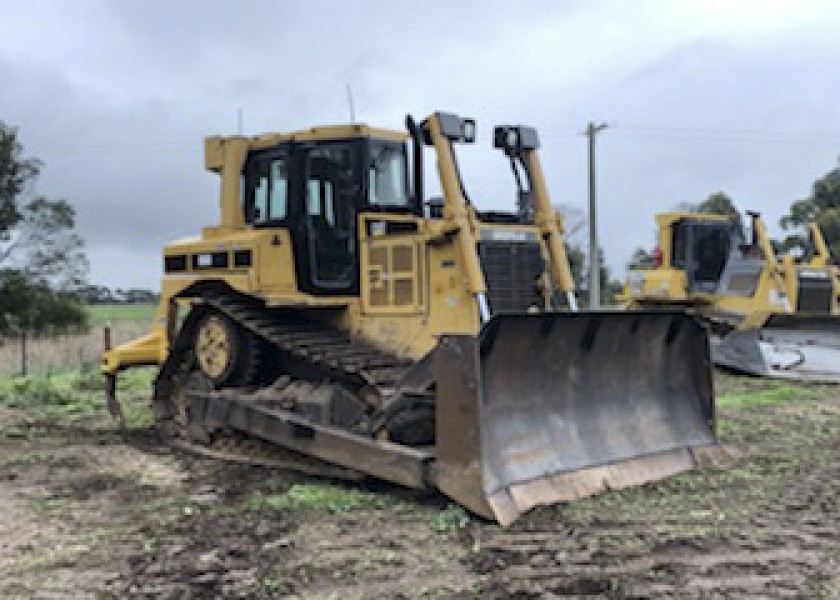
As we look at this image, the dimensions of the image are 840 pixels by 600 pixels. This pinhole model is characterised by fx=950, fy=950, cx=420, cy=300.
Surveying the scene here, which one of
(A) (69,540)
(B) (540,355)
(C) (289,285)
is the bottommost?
(A) (69,540)

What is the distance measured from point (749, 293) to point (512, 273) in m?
10.3

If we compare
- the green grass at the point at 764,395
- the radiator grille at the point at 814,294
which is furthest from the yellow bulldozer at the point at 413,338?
the radiator grille at the point at 814,294

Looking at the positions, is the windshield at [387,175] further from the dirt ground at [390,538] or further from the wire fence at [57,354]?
A: the wire fence at [57,354]

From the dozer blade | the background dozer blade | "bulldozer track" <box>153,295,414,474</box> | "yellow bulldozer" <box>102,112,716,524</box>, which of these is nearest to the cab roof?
"yellow bulldozer" <box>102,112,716,524</box>

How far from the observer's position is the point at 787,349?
13.9 metres

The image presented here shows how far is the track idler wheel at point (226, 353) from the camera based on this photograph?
838 centimetres

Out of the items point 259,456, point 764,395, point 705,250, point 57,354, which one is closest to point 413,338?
point 259,456

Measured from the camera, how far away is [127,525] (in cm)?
591

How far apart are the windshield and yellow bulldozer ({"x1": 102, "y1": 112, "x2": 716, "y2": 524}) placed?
17 mm

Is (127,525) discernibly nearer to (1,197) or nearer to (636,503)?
(636,503)

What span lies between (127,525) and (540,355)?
9.65ft

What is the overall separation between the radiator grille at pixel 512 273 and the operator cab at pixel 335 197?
111 cm

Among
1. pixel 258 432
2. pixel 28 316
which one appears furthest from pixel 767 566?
pixel 28 316

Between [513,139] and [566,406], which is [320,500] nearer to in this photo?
[566,406]
